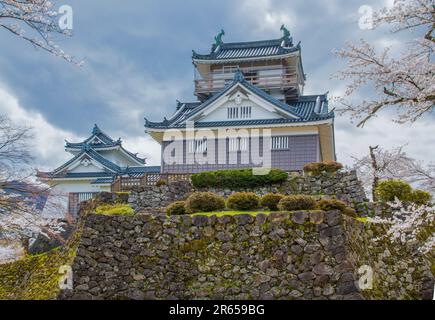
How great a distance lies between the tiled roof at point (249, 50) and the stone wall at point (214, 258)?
62.4ft

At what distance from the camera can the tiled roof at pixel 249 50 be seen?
3294cm

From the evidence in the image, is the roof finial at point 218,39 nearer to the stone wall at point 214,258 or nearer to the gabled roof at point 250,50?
the gabled roof at point 250,50

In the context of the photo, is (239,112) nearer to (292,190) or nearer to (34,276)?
(292,190)

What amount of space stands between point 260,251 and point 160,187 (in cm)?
786

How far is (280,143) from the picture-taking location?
2762 centimetres

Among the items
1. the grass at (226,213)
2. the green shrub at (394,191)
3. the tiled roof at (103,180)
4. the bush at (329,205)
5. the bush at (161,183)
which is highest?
the tiled roof at (103,180)

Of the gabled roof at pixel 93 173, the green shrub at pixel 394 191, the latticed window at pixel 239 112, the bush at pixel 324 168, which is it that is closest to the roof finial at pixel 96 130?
the gabled roof at pixel 93 173

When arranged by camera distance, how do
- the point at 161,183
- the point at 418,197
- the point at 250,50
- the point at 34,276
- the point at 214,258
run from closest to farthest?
1. the point at 214,258
2. the point at 418,197
3. the point at 34,276
4. the point at 161,183
5. the point at 250,50

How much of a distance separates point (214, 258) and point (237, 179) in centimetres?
655

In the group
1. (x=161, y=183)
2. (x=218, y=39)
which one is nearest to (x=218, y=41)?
(x=218, y=39)

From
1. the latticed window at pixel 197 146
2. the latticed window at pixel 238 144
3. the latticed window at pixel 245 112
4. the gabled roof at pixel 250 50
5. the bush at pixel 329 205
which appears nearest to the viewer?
the bush at pixel 329 205

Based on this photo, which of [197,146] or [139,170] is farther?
[139,170]

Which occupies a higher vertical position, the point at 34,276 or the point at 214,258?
the point at 214,258
